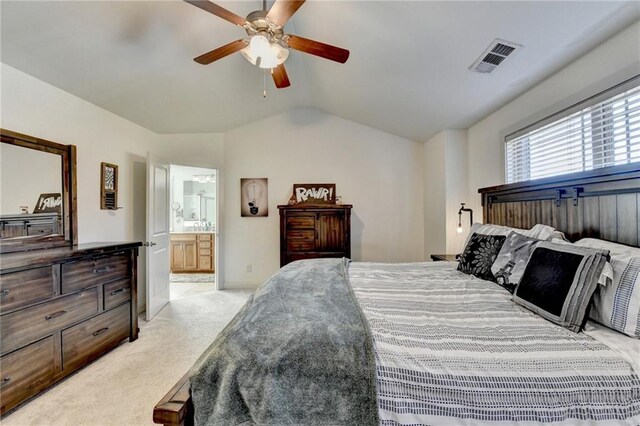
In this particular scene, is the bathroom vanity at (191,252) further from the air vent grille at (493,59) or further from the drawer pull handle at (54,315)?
the air vent grille at (493,59)

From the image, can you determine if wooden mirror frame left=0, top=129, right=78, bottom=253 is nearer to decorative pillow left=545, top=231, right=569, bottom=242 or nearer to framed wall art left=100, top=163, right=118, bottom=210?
framed wall art left=100, top=163, right=118, bottom=210

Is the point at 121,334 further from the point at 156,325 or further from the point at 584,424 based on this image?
the point at 584,424

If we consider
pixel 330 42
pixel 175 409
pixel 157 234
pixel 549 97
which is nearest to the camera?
pixel 175 409

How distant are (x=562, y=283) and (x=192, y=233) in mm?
6047

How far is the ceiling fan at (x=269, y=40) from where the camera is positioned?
1.64 m

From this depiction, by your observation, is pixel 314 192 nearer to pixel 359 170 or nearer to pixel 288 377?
pixel 359 170

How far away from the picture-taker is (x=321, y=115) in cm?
445

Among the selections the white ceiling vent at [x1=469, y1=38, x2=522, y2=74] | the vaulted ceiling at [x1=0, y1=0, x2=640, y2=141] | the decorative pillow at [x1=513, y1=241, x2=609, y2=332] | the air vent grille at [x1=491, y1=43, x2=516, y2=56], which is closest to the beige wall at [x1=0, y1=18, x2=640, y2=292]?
the vaulted ceiling at [x1=0, y1=0, x2=640, y2=141]

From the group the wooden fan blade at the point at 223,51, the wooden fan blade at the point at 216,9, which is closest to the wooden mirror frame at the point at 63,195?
the wooden fan blade at the point at 223,51

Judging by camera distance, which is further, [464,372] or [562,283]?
[562,283]

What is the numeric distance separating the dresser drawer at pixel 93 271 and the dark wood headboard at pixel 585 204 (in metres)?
3.78

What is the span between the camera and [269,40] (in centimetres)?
186

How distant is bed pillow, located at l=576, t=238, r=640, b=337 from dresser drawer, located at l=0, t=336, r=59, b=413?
131 inches

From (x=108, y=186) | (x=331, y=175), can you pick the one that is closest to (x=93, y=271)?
(x=108, y=186)
